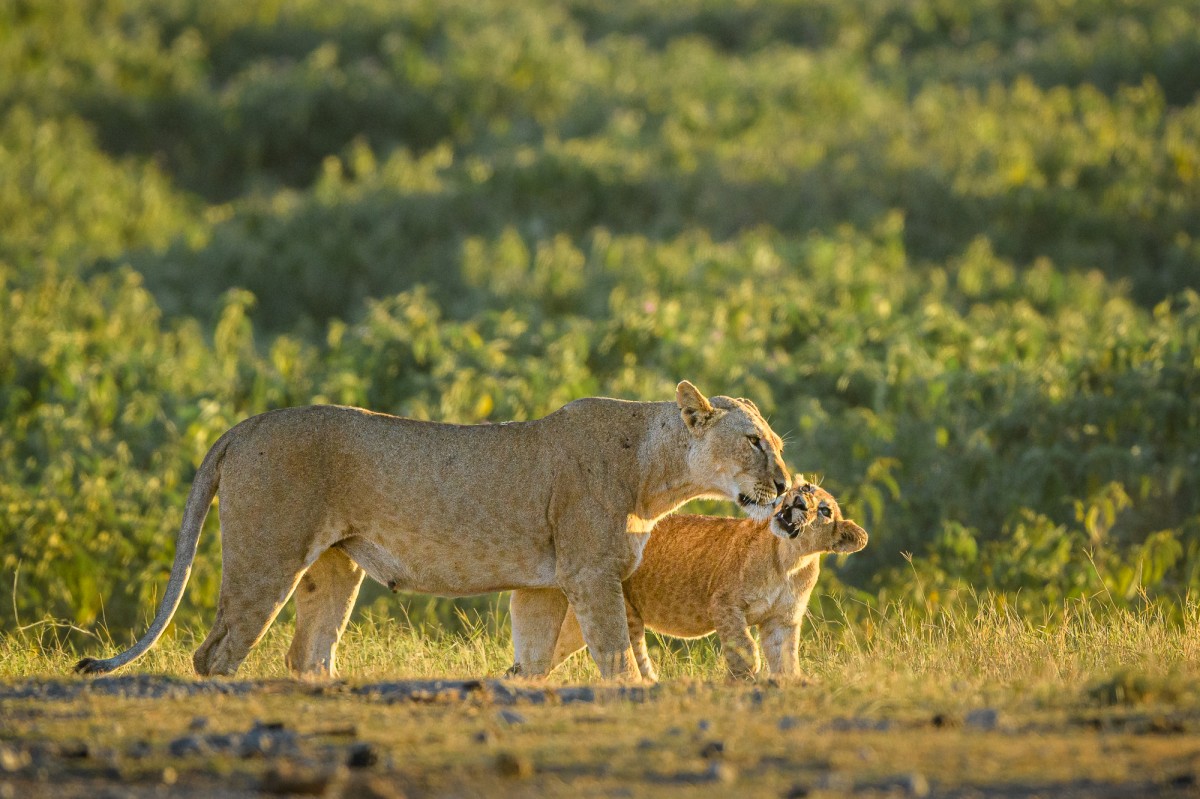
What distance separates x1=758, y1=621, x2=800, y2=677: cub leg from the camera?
7.86 m

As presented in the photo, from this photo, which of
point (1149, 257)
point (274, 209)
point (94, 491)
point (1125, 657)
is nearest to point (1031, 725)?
point (1125, 657)

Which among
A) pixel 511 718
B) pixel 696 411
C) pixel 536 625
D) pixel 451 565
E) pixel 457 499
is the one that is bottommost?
pixel 536 625

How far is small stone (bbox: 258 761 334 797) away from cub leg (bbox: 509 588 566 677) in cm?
303

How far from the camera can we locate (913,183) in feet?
64.3

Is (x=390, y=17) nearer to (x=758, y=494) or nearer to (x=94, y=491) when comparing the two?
(x=94, y=491)

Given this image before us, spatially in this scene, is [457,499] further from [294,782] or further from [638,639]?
[294,782]

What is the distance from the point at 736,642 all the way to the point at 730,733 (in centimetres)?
238

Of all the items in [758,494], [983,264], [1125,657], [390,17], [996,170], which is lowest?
[1125,657]

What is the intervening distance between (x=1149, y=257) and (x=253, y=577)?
1381 cm

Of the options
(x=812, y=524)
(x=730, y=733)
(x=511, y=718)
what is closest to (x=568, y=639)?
(x=812, y=524)

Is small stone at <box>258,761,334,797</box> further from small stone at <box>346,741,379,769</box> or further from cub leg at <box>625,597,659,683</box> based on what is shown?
cub leg at <box>625,597,659,683</box>

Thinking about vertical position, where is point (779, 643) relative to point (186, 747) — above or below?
below

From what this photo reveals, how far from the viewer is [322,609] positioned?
7809 millimetres

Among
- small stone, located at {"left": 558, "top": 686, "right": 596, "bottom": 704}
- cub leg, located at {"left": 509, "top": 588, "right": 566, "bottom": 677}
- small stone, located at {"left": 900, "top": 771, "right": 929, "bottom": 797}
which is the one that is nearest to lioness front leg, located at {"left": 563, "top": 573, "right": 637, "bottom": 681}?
cub leg, located at {"left": 509, "top": 588, "right": 566, "bottom": 677}
